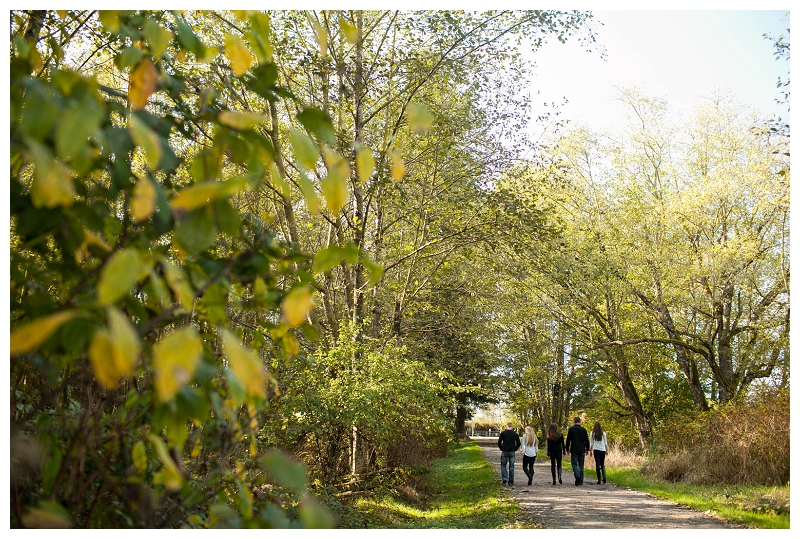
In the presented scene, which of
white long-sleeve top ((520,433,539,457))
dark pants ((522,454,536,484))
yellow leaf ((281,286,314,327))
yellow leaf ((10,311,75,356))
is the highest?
yellow leaf ((281,286,314,327))

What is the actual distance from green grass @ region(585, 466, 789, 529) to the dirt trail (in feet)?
0.68

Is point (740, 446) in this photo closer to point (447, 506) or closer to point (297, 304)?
point (447, 506)

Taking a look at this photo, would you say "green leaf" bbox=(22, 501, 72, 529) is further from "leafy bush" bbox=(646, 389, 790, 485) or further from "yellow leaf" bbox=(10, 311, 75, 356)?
"leafy bush" bbox=(646, 389, 790, 485)

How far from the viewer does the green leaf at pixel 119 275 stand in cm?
99

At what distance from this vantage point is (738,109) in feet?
56.7

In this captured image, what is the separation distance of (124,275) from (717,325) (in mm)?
18588

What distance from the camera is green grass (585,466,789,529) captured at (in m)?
7.54

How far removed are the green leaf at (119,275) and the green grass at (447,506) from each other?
7.97m

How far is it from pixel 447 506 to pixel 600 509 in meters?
2.74

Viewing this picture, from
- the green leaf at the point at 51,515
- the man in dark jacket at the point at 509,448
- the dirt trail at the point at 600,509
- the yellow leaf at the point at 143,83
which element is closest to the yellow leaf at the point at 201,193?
the yellow leaf at the point at 143,83

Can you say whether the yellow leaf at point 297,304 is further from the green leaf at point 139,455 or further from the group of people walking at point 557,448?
the group of people walking at point 557,448

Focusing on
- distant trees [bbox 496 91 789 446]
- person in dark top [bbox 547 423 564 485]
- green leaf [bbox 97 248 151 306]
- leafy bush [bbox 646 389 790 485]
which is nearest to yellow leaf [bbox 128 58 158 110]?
green leaf [bbox 97 248 151 306]

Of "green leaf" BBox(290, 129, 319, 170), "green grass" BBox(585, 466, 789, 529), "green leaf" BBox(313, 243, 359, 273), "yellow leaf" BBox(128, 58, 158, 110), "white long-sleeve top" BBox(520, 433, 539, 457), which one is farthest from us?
"white long-sleeve top" BBox(520, 433, 539, 457)
